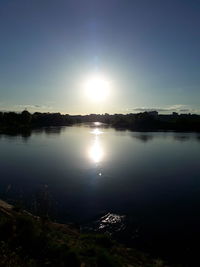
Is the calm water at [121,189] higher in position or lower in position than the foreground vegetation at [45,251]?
lower

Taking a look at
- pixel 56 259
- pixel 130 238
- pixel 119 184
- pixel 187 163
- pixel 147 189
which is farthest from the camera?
pixel 187 163

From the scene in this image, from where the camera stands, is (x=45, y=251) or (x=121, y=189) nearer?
(x=45, y=251)

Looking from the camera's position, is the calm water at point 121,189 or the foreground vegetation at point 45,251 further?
the calm water at point 121,189

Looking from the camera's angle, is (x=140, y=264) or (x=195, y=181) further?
(x=195, y=181)

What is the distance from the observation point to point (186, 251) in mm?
15609

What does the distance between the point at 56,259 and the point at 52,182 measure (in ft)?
71.0

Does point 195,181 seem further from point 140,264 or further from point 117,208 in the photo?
point 140,264

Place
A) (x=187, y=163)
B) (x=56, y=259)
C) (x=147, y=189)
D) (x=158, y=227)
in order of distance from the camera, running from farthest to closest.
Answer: (x=187, y=163) < (x=147, y=189) < (x=158, y=227) < (x=56, y=259)

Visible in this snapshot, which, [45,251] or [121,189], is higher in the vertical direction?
[45,251]

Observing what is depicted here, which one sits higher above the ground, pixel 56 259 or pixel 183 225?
pixel 56 259

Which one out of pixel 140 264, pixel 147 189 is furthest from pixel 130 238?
pixel 147 189

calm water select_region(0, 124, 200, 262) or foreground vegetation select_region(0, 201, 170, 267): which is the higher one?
foreground vegetation select_region(0, 201, 170, 267)

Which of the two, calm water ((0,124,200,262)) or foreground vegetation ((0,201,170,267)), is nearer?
foreground vegetation ((0,201,170,267))

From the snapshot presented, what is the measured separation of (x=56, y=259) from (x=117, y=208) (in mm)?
13425
